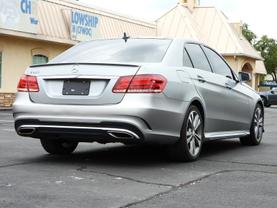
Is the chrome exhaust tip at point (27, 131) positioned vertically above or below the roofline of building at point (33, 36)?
below

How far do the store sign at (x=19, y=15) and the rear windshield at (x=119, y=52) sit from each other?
15.1m

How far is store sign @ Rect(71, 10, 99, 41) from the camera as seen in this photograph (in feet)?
87.7

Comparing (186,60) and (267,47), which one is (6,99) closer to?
(186,60)

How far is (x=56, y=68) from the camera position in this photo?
23.2ft

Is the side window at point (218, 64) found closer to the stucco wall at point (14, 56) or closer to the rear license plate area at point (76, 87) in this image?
the rear license plate area at point (76, 87)

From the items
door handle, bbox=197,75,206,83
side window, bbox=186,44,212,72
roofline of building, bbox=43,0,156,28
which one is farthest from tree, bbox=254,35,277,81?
door handle, bbox=197,75,206,83

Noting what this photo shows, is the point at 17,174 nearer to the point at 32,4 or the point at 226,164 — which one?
the point at 226,164

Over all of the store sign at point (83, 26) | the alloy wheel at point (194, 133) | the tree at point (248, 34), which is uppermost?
Result: the tree at point (248, 34)

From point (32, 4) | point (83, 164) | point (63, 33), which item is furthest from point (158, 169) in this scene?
point (63, 33)

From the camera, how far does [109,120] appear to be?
21.5 feet

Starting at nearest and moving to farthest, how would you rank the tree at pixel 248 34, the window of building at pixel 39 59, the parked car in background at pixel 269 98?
the window of building at pixel 39 59
the parked car in background at pixel 269 98
the tree at pixel 248 34

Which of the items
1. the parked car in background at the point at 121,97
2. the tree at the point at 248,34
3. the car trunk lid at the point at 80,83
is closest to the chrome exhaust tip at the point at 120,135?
the parked car in background at the point at 121,97

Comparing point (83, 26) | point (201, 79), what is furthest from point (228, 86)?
point (83, 26)

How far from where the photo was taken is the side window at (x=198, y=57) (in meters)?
7.94
